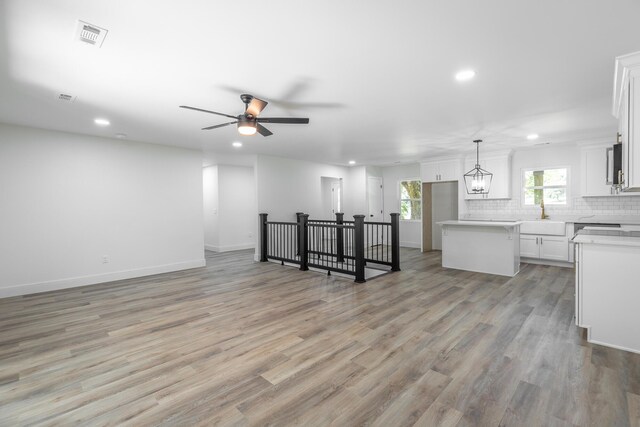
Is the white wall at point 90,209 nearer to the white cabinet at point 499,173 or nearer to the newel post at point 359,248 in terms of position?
the newel post at point 359,248

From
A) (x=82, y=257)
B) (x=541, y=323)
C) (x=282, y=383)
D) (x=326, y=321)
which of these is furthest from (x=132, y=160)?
(x=541, y=323)

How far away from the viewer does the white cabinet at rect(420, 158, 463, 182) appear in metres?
7.26

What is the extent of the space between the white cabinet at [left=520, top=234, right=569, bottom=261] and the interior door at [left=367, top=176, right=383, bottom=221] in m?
3.96

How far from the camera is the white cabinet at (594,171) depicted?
18.1 ft

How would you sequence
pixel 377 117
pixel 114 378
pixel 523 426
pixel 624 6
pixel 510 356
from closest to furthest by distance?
pixel 523 426, pixel 624 6, pixel 114 378, pixel 510 356, pixel 377 117

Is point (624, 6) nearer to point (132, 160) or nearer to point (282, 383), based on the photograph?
point (282, 383)

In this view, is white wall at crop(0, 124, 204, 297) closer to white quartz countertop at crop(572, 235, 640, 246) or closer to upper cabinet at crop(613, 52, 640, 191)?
white quartz countertop at crop(572, 235, 640, 246)

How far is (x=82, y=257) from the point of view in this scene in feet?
16.4

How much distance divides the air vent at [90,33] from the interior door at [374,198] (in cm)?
761

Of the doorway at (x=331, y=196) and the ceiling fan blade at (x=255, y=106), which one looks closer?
the ceiling fan blade at (x=255, y=106)

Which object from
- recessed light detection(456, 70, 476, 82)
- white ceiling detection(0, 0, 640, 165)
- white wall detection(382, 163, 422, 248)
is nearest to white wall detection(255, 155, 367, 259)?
white wall detection(382, 163, 422, 248)

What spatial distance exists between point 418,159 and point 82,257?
7.55 metres

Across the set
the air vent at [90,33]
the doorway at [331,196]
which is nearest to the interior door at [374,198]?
the doorway at [331,196]

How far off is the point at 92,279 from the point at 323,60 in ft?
17.4
